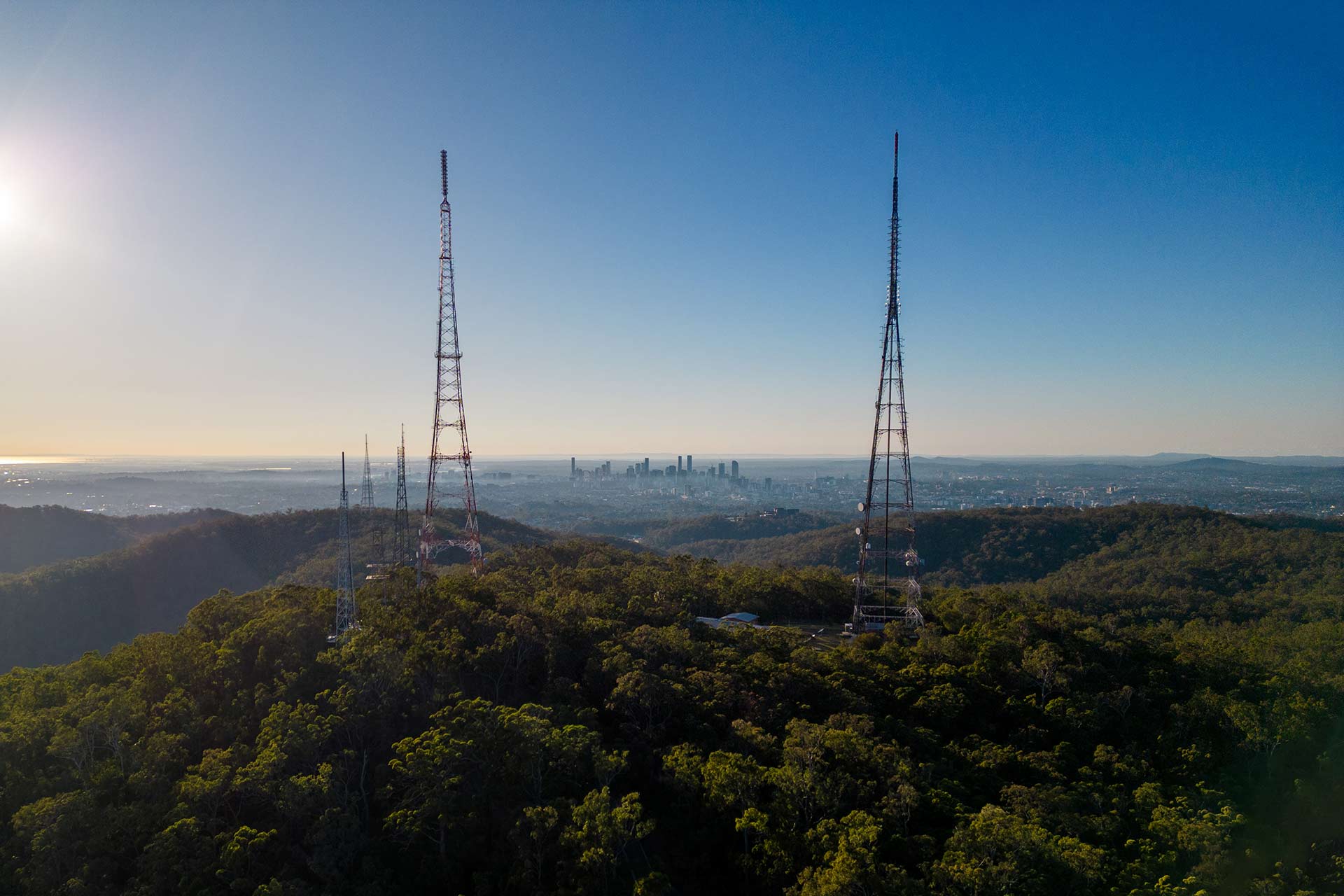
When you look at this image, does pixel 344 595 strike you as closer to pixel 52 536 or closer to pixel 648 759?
pixel 648 759

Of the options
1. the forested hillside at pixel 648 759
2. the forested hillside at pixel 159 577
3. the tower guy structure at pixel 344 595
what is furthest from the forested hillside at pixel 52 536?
the forested hillside at pixel 648 759

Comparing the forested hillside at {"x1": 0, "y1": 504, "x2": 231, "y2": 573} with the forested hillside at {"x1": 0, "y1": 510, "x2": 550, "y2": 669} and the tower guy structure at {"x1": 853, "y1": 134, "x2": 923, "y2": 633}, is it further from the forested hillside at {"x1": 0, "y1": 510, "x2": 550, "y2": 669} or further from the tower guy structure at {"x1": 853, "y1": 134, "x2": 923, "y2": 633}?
the tower guy structure at {"x1": 853, "y1": 134, "x2": 923, "y2": 633}

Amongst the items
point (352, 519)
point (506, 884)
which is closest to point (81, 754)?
point (506, 884)

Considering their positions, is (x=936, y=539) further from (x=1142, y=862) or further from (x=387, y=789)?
(x=387, y=789)

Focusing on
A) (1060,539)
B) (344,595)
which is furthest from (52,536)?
(1060,539)

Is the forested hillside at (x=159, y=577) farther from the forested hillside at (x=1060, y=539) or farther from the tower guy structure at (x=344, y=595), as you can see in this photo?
the forested hillside at (x=1060, y=539)

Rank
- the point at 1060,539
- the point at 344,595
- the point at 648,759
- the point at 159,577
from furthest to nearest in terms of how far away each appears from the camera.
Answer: the point at 1060,539, the point at 159,577, the point at 344,595, the point at 648,759
